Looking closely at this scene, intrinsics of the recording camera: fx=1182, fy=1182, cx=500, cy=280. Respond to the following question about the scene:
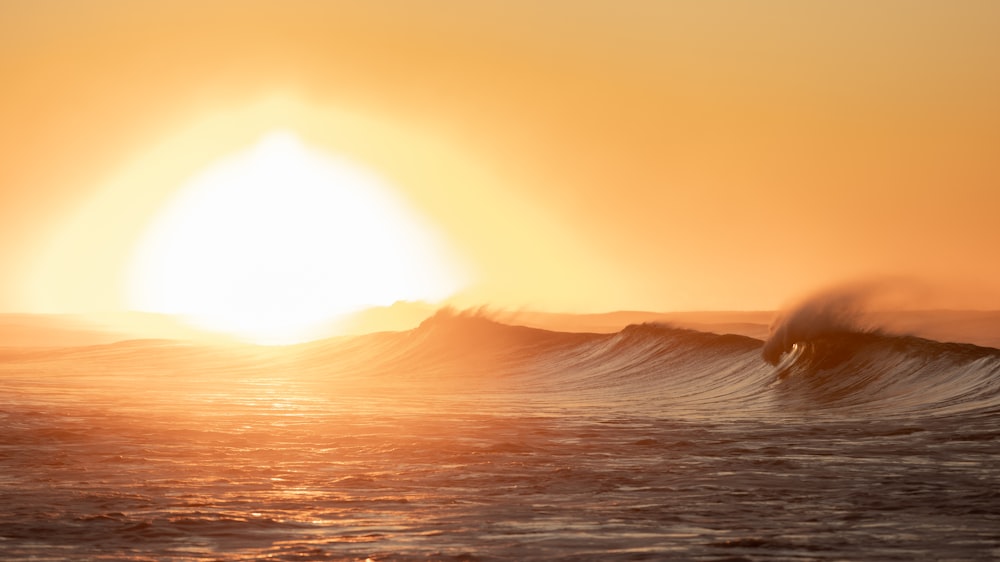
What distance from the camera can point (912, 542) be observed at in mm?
8086

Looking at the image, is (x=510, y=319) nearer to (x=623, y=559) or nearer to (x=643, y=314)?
(x=643, y=314)

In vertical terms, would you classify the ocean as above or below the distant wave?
below

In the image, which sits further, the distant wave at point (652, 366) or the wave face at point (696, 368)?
the distant wave at point (652, 366)

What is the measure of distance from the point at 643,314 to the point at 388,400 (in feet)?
183

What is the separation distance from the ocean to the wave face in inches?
4.7

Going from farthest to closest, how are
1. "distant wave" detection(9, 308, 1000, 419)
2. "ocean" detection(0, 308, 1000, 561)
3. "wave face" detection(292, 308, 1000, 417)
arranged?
"distant wave" detection(9, 308, 1000, 419), "wave face" detection(292, 308, 1000, 417), "ocean" detection(0, 308, 1000, 561)

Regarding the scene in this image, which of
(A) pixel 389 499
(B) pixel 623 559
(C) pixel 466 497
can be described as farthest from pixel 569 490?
(B) pixel 623 559

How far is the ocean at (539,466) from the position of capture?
8.31 metres

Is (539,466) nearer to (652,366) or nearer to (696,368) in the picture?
(696,368)

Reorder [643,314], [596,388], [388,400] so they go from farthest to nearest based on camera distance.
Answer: [643,314] → [596,388] → [388,400]

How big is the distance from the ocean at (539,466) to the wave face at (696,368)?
0.12m

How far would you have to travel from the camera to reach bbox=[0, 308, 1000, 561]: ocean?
27.3ft

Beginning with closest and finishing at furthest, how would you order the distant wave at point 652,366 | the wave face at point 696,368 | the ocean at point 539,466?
the ocean at point 539,466, the wave face at point 696,368, the distant wave at point 652,366

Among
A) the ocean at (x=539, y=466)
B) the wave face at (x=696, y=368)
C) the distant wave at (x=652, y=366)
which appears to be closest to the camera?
the ocean at (x=539, y=466)
